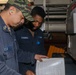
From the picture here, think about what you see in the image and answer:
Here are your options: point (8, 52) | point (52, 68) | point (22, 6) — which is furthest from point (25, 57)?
point (22, 6)

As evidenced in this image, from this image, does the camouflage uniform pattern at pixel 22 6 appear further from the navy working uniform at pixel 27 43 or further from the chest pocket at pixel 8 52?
the navy working uniform at pixel 27 43

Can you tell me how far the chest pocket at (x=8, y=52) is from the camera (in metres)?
1.50

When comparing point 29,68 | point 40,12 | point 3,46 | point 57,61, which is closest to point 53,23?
point 40,12

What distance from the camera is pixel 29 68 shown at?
2.20 meters

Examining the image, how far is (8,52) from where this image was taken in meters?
1.54

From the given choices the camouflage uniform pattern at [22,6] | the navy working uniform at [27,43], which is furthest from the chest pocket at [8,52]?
the navy working uniform at [27,43]

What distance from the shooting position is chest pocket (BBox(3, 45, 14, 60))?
1.50m

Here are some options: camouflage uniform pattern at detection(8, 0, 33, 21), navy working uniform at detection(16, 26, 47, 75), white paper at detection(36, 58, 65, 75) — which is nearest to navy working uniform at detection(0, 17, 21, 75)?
camouflage uniform pattern at detection(8, 0, 33, 21)

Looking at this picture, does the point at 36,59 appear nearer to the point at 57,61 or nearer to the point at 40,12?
the point at 57,61

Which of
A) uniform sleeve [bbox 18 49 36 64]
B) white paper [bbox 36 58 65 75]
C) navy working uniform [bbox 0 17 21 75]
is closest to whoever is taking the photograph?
navy working uniform [bbox 0 17 21 75]

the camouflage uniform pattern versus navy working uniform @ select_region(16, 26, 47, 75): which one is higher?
the camouflage uniform pattern

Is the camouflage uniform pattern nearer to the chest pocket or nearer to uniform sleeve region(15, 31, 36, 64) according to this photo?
the chest pocket

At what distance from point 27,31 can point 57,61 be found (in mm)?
598

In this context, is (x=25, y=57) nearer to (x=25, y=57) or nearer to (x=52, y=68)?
(x=25, y=57)
